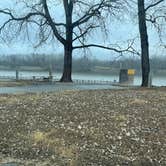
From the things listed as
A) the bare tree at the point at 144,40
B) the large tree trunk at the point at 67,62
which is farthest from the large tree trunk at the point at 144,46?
the large tree trunk at the point at 67,62

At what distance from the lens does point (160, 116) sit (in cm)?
1498

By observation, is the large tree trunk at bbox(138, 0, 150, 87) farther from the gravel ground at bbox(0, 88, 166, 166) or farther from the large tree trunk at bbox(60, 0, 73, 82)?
the gravel ground at bbox(0, 88, 166, 166)

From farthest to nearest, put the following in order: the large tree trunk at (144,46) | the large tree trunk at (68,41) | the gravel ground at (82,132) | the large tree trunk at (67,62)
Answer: the large tree trunk at (67,62), the large tree trunk at (68,41), the large tree trunk at (144,46), the gravel ground at (82,132)

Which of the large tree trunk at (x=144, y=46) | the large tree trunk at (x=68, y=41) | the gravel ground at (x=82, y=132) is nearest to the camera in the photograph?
the gravel ground at (x=82, y=132)

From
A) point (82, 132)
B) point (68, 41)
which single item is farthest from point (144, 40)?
point (82, 132)

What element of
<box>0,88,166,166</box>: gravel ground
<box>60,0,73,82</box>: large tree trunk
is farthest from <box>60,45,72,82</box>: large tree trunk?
<box>0,88,166,166</box>: gravel ground

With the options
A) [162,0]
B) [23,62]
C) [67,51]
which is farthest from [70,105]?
[23,62]

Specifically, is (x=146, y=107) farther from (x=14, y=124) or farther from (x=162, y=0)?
(x=162, y=0)

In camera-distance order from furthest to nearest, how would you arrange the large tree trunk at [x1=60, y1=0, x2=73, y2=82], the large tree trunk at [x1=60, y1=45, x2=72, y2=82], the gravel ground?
1. the large tree trunk at [x1=60, y1=45, x2=72, y2=82]
2. the large tree trunk at [x1=60, y1=0, x2=73, y2=82]
3. the gravel ground

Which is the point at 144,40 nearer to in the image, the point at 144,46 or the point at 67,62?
the point at 144,46

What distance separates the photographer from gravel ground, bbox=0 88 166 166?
12102mm

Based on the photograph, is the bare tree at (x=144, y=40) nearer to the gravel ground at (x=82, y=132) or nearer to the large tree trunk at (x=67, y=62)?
the large tree trunk at (x=67, y=62)

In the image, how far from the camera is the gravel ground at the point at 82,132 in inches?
476

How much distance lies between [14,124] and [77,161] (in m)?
2.89
